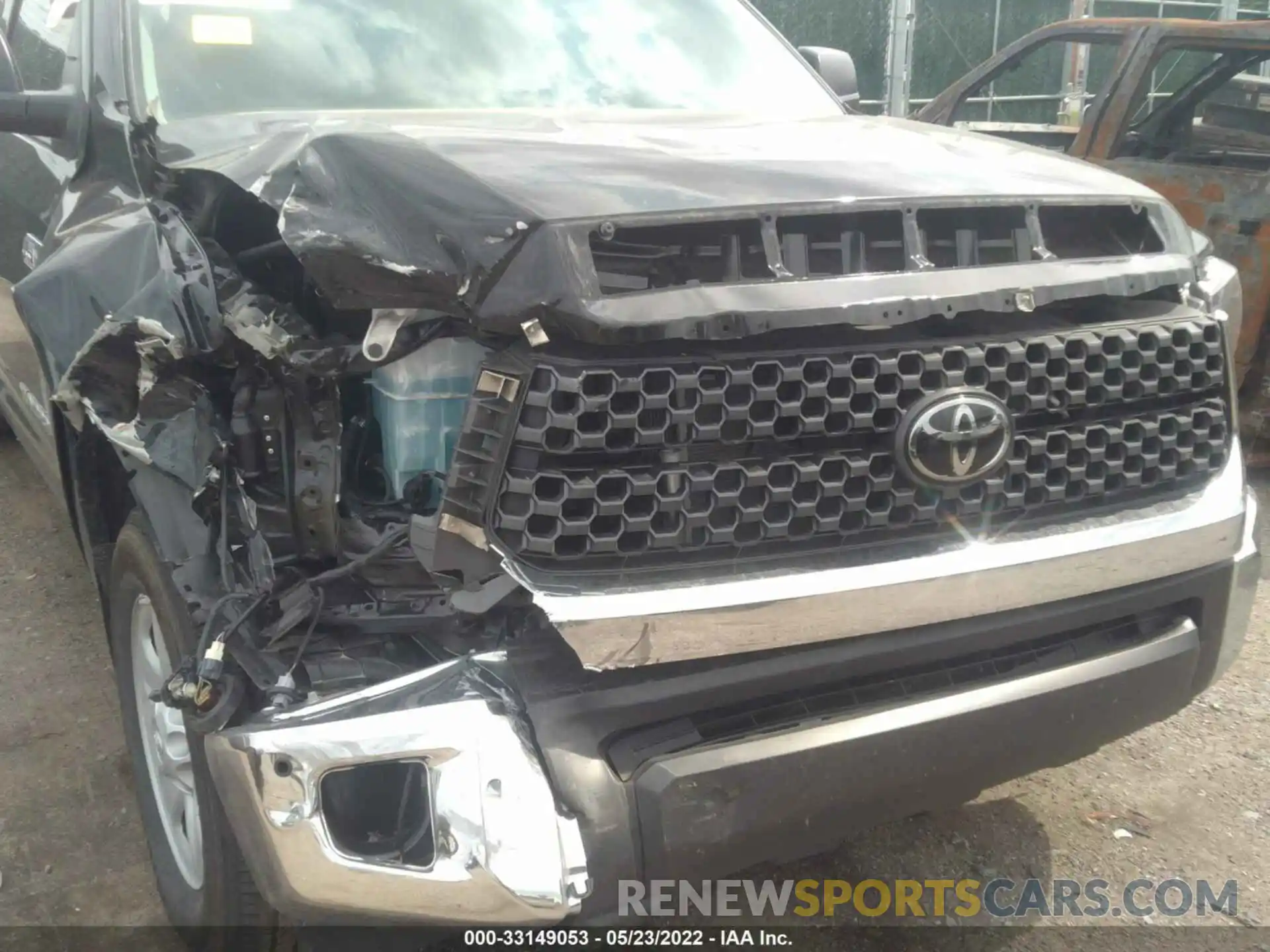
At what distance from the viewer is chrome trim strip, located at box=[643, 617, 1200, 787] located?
1.97 m

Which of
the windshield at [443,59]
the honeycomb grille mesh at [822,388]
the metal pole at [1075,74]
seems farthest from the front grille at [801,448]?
the metal pole at [1075,74]

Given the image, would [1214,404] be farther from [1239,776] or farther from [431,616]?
[431,616]

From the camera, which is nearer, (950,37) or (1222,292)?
(1222,292)

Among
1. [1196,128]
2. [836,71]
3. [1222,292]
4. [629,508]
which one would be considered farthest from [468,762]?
[1196,128]

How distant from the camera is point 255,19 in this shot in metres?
3.03

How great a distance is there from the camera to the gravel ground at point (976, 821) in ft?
9.15

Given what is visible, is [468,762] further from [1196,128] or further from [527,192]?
[1196,128]

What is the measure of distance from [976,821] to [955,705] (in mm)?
1115

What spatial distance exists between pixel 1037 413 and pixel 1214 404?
0.52 metres

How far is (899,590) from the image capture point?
6.79 ft

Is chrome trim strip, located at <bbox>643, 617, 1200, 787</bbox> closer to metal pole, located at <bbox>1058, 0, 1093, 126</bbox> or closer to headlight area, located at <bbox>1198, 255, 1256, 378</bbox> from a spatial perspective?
headlight area, located at <bbox>1198, 255, 1256, 378</bbox>

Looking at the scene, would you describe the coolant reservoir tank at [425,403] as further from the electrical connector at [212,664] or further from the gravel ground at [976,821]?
the gravel ground at [976,821]

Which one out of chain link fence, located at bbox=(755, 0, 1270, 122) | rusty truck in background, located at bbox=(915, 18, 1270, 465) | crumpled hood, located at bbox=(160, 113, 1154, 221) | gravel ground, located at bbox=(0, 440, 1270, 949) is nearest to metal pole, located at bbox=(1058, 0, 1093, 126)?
chain link fence, located at bbox=(755, 0, 1270, 122)

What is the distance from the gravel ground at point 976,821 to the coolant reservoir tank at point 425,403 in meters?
1.32
